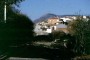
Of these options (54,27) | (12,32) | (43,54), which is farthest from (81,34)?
(54,27)

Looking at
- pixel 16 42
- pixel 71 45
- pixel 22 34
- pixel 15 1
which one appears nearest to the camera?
pixel 15 1

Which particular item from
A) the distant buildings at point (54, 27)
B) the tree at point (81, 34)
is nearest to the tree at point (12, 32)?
the tree at point (81, 34)

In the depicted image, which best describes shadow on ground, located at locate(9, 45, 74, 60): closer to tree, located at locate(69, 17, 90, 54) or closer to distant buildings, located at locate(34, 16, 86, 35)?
tree, located at locate(69, 17, 90, 54)

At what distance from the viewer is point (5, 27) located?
2944 cm

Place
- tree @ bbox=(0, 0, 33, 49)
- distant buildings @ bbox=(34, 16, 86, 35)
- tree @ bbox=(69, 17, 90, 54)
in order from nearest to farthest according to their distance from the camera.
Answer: tree @ bbox=(69, 17, 90, 54) → tree @ bbox=(0, 0, 33, 49) → distant buildings @ bbox=(34, 16, 86, 35)

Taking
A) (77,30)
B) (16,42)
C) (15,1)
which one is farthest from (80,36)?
(16,42)

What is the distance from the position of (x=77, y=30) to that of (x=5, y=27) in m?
5.98

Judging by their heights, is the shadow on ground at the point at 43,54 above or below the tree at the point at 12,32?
below

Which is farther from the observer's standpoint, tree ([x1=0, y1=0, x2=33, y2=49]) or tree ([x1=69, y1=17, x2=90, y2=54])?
tree ([x1=0, y1=0, x2=33, y2=49])

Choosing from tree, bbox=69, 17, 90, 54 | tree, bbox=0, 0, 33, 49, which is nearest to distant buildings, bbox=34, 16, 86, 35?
tree, bbox=0, 0, 33, 49

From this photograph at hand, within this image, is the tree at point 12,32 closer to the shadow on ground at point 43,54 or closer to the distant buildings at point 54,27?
the shadow on ground at point 43,54

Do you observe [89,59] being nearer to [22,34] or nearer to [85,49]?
[85,49]

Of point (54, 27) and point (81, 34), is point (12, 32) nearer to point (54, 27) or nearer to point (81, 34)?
point (81, 34)

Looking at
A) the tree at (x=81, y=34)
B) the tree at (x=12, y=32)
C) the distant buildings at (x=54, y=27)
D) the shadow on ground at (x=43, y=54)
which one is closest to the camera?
the shadow on ground at (x=43, y=54)
